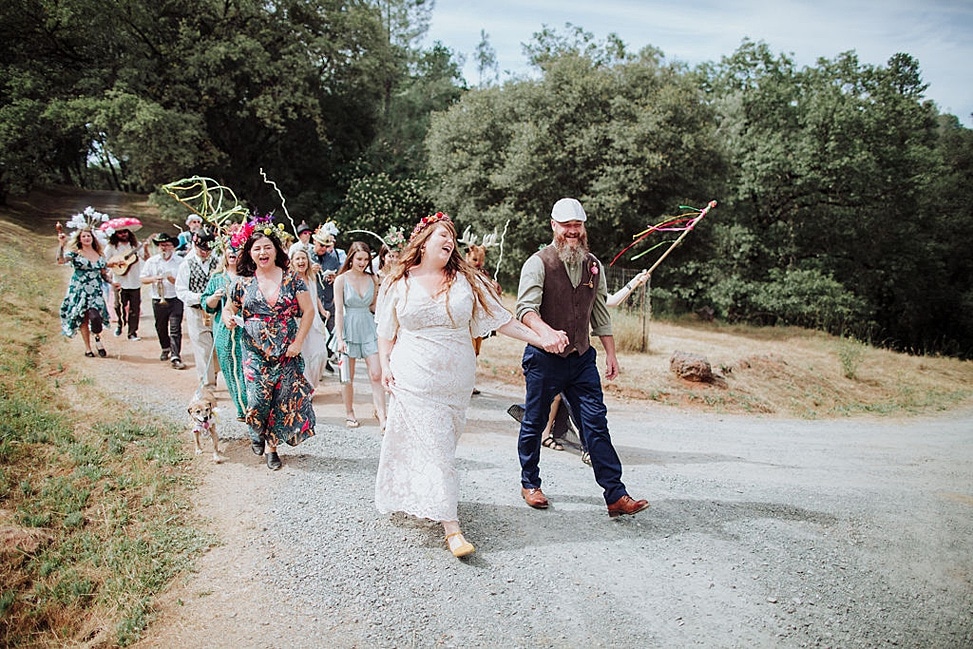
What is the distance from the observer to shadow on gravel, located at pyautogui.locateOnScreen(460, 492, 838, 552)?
4.23 metres

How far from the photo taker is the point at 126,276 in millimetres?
10320

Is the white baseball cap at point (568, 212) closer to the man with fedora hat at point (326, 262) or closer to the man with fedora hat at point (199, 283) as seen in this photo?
the man with fedora hat at point (199, 283)

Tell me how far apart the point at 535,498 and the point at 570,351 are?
1143mm

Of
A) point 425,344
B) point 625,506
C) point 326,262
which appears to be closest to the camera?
point 425,344

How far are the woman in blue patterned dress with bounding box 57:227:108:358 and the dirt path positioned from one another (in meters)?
4.55

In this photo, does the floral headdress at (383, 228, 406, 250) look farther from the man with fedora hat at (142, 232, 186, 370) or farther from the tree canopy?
the tree canopy

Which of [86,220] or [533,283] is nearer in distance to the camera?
[533,283]

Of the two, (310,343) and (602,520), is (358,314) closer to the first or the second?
(310,343)

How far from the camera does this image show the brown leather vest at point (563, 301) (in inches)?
176

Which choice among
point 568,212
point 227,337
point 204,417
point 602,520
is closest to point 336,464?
point 204,417

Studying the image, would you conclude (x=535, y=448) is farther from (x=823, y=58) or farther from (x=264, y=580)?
(x=823, y=58)

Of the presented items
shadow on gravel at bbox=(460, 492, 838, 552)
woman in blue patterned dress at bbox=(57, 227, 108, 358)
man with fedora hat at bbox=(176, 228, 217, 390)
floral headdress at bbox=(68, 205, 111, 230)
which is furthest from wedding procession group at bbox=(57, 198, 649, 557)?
floral headdress at bbox=(68, 205, 111, 230)

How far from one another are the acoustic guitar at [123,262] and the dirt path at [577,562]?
520cm

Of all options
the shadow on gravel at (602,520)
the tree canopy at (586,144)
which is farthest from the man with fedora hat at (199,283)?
the tree canopy at (586,144)
